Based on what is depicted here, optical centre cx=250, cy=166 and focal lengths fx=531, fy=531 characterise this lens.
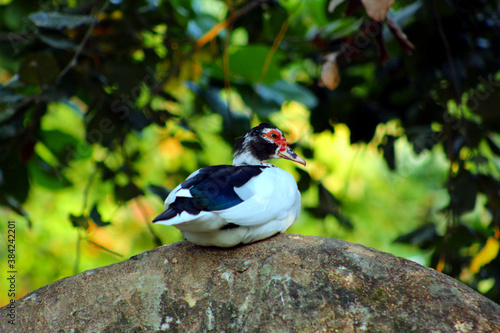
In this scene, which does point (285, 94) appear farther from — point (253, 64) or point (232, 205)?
point (232, 205)

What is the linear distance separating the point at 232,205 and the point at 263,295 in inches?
15.7

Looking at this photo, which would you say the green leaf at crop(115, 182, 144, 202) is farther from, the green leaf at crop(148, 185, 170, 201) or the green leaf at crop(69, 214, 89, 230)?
the green leaf at crop(69, 214, 89, 230)

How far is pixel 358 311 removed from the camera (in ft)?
6.62

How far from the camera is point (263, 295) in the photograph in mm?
2113

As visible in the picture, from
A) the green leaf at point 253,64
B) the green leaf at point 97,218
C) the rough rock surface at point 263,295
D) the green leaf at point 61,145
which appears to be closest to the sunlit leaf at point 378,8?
the rough rock surface at point 263,295

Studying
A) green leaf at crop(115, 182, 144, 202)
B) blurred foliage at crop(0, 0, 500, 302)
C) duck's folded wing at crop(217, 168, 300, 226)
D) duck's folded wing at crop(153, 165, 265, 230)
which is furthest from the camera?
green leaf at crop(115, 182, 144, 202)

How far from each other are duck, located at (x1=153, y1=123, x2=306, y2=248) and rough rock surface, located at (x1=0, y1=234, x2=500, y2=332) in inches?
3.4

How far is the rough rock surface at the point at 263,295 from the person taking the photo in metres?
2.00

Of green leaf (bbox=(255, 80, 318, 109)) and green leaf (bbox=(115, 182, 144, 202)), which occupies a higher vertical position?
green leaf (bbox=(255, 80, 318, 109))

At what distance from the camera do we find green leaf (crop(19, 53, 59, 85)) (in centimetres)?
290

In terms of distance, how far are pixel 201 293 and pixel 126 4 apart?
2.06 metres

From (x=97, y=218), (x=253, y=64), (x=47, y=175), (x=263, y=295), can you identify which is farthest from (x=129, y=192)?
(x=263, y=295)

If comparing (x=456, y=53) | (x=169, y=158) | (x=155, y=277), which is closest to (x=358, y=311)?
(x=155, y=277)

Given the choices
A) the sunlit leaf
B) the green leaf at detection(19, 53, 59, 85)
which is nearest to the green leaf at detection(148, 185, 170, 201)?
the green leaf at detection(19, 53, 59, 85)
